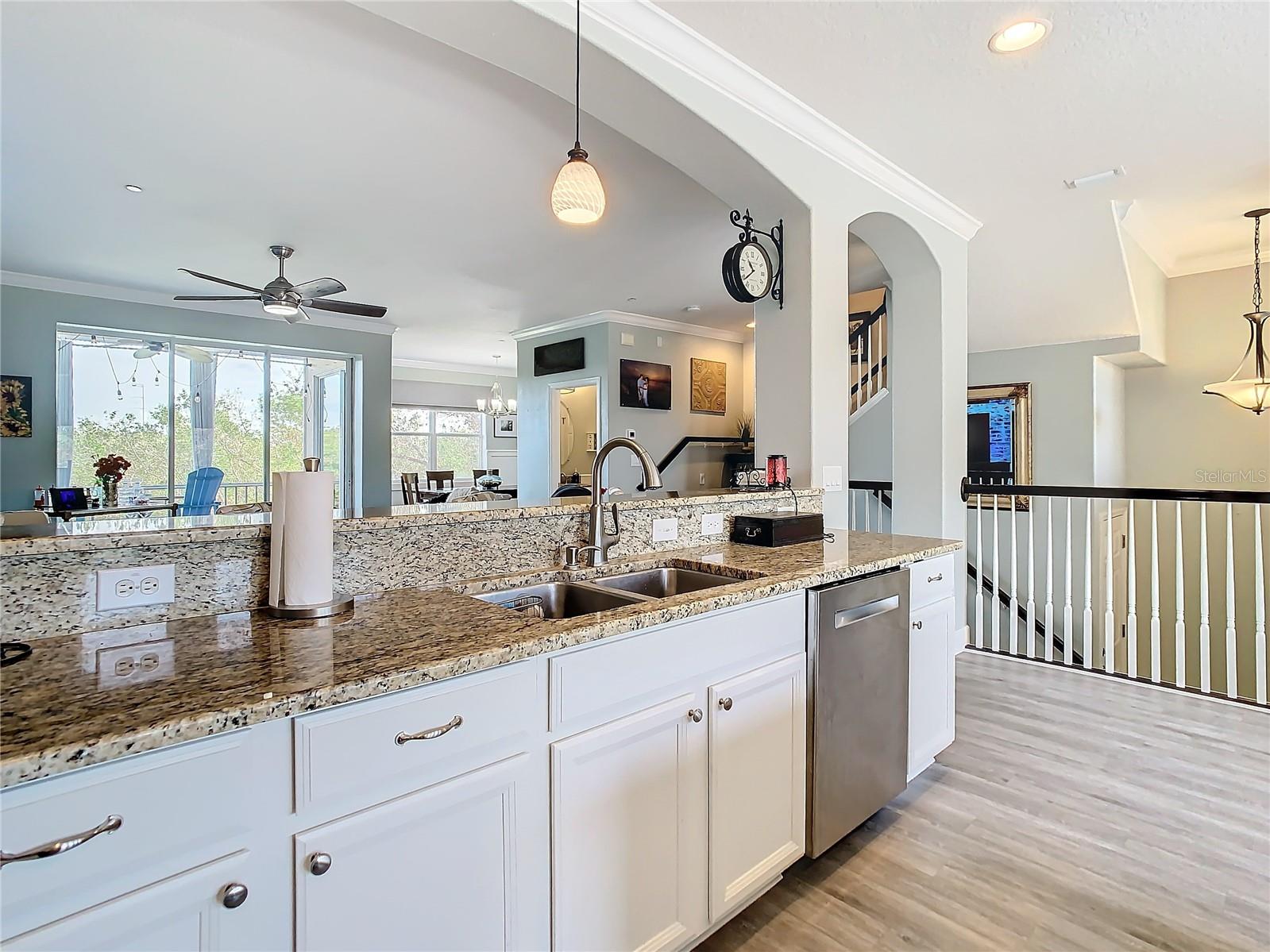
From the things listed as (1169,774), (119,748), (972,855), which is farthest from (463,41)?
(1169,774)

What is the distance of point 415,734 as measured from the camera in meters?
1.04

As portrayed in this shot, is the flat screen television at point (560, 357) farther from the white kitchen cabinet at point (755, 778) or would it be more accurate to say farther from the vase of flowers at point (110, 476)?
the white kitchen cabinet at point (755, 778)

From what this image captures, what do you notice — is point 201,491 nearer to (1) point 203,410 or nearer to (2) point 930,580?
(1) point 203,410

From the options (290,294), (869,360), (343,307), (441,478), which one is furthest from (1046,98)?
(441,478)

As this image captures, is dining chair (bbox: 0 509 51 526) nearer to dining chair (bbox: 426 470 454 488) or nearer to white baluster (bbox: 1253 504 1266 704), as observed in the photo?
white baluster (bbox: 1253 504 1266 704)

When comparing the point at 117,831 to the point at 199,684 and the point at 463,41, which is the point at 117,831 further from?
the point at 463,41

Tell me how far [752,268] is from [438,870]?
2.50 m

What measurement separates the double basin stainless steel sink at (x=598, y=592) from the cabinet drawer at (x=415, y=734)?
46cm

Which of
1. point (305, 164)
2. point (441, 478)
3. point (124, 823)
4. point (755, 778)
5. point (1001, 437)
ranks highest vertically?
point (305, 164)

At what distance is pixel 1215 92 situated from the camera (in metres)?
2.63

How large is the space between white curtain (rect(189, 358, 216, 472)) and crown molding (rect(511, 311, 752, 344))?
3.29 metres

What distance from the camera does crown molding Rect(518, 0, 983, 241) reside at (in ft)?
6.58

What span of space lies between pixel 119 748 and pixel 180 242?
5.15 meters

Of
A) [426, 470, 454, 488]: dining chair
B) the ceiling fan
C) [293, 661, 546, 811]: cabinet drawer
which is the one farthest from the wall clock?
[426, 470, 454, 488]: dining chair
